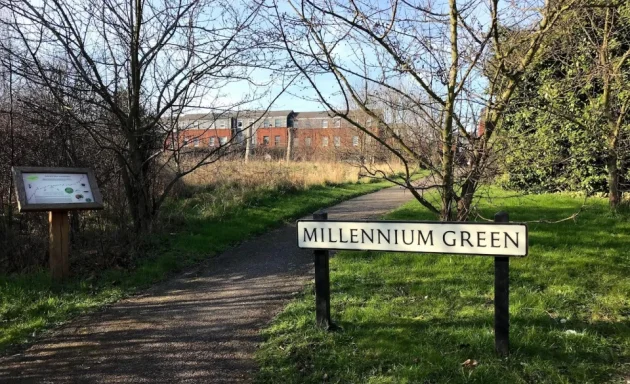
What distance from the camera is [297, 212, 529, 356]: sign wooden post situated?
11.7 ft

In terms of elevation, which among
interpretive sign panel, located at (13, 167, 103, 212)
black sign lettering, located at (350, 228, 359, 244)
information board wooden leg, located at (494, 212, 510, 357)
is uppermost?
interpretive sign panel, located at (13, 167, 103, 212)

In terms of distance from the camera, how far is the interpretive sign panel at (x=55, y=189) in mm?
6176

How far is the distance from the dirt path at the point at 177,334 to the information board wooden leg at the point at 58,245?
1.35 metres

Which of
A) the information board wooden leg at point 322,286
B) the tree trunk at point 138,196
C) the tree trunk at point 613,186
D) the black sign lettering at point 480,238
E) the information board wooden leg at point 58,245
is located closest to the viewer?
the black sign lettering at point 480,238

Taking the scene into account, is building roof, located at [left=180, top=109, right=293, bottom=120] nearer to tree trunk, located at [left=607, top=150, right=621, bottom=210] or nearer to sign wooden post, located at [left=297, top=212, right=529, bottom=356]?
sign wooden post, located at [left=297, top=212, right=529, bottom=356]

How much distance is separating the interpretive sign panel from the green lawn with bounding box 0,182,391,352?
3.33 ft

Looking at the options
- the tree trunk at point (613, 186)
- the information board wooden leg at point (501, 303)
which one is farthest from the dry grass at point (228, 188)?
the information board wooden leg at point (501, 303)

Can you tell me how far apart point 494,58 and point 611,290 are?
9.60ft

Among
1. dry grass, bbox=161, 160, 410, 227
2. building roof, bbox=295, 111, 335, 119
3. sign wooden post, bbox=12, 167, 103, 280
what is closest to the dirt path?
sign wooden post, bbox=12, 167, 103, 280

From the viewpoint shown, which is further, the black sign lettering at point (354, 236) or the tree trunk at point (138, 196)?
the tree trunk at point (138, 196)

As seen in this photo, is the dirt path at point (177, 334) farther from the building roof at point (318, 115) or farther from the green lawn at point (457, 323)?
the building roof at point (318, 115)

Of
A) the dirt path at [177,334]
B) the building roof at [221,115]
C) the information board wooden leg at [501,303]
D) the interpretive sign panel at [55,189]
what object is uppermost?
the building roof at [221,115]

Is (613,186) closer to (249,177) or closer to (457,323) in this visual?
(457,323)

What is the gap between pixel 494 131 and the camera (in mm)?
6133
